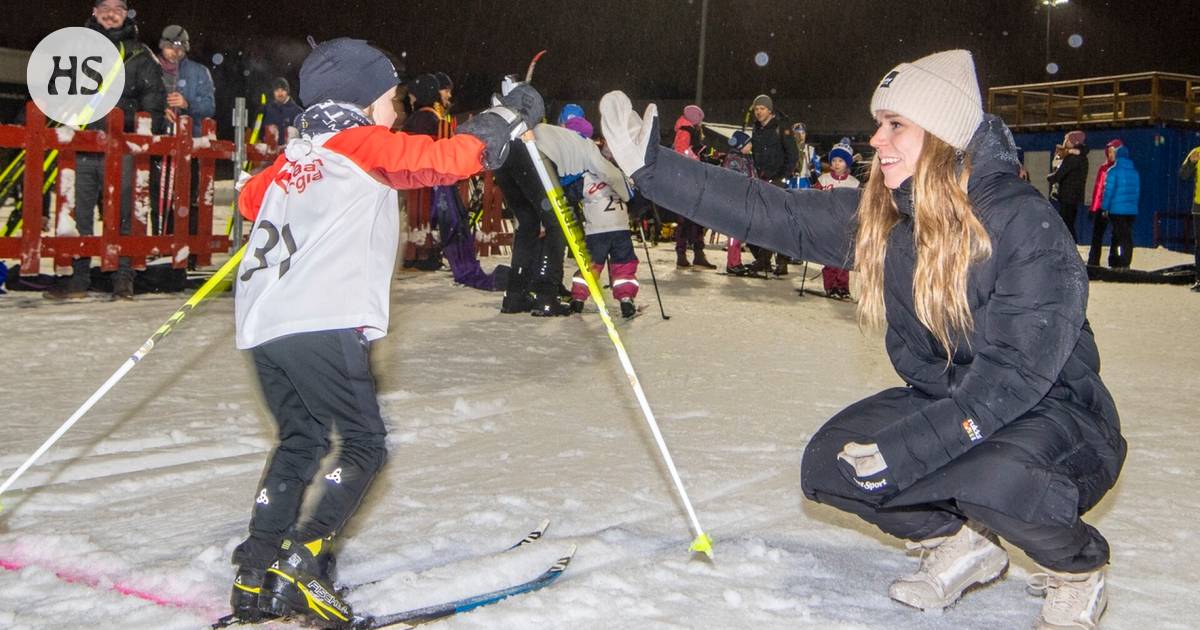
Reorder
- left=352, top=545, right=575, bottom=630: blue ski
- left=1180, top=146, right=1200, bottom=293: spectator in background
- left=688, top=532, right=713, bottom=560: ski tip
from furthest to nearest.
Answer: left=1180, top=146, right=1200, bottom=293: spectator in background → left=688, top=532, right=713, bottom=560: ski tip → left=352, top=545, right=575, bottom=630: blue ski

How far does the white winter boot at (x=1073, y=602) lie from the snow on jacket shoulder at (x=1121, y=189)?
539 inches

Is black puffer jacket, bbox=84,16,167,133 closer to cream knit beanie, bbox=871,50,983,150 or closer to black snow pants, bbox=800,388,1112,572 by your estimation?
cream knit beanie, bbox=871,50,983,150

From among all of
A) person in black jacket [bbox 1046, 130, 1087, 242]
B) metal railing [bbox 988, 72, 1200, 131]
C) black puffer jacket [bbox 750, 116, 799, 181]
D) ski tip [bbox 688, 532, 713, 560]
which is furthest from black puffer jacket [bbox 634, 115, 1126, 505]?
metal railing [bbox 988, 72, 1200, 131]

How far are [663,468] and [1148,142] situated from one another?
2269 centimetres

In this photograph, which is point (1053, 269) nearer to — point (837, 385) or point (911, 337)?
point (911, 337)

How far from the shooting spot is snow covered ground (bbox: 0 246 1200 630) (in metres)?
2.81

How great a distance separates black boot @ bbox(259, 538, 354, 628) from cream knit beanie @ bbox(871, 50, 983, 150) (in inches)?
71.7

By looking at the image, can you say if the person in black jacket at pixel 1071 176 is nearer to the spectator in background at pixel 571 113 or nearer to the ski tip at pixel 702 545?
the spectator in background at pixel 571 113

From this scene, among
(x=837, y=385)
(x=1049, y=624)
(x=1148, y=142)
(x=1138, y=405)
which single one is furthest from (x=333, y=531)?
(x=1148, y=142)

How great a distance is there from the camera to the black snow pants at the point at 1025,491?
2510mm

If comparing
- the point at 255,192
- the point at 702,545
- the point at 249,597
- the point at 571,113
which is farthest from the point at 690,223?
the point at 249,597

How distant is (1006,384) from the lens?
2482 millimetres

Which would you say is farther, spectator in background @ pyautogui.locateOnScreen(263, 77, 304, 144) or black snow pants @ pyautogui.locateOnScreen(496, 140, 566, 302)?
spectator in background @ pyautogui.locateOnScreen(263, 77, 304, 144)

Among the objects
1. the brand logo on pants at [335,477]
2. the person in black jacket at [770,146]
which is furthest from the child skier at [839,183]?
the brand logo on pants at [335,477]
